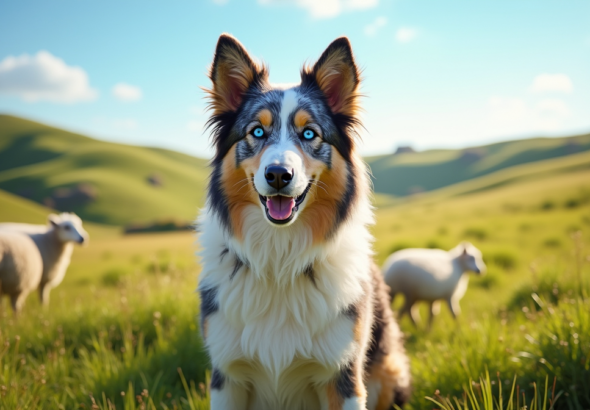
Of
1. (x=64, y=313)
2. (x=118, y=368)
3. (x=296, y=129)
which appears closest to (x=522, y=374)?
(x=296, y=129)

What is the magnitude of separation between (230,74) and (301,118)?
2.51 ft

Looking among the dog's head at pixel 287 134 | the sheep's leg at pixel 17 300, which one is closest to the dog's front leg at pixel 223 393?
the dog's head at pixel 287 134

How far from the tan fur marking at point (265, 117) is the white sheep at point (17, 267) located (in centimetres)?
675

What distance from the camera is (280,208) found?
2.83 metres

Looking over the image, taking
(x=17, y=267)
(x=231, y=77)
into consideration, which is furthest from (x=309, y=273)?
(x=17, y=267)

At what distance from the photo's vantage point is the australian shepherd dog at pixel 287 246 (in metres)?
2.96

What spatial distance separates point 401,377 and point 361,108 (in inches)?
100

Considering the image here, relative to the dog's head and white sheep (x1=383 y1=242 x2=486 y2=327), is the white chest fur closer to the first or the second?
the dog's head

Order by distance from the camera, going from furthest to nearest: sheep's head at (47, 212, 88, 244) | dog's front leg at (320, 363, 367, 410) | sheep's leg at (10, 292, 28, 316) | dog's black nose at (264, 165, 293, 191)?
sheep's head at (47, 212, 88, 244) < sheep's leg at (10, 292, 28, 316) < dog's front leg at (320, 363, 367, 410) < dog's black nose at (264, 165, 293, 191)

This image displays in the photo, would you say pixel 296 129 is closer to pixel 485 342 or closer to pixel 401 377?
pixel 401 377

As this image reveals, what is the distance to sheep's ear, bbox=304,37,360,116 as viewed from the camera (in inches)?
127

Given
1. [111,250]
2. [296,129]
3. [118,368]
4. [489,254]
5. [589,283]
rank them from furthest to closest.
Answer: [111,250]
[489,254]
[589,283]
[118,368]
[296,129]

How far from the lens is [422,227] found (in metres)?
18.6

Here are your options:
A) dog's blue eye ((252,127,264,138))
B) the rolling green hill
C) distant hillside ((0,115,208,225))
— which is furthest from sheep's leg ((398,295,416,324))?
distant hillside ((0,115,208,225))
